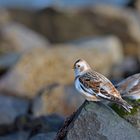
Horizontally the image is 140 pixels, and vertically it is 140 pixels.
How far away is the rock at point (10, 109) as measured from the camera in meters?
14.3

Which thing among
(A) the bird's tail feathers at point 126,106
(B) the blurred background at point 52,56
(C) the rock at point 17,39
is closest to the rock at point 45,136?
(B) the blurred background at point 52,56

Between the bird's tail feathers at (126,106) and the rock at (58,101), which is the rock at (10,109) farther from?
the bird's tail feathers at (126,106)

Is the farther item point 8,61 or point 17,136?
point 8,61

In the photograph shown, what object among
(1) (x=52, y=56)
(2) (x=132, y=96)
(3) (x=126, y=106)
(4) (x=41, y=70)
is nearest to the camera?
(3) (x=126, y=106)

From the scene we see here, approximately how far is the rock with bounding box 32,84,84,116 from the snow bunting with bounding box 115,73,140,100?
4.69 meters

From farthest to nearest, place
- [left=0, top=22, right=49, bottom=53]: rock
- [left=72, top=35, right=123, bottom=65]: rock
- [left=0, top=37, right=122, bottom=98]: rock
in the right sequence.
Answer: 1. [left=0, top=22, right=49, bottom=53]: rock
2. [left=72, top=35, right=123, bottom=65]: rock
3. [left=0, top=37, right=122, bottom=98]: rock

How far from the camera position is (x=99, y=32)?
3186cm

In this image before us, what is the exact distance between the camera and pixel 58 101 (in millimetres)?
14703

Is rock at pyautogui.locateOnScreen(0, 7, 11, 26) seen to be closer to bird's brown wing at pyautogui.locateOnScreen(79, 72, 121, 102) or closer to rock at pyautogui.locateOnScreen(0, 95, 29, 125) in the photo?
rock at pyautogui.locateOnScreen(0, 95, 29, 125)

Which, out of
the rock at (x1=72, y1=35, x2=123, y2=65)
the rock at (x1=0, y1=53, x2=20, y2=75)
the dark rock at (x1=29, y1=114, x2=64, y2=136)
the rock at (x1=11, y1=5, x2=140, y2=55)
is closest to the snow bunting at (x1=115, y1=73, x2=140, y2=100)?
the dark rock at (x1=29, y1=114, x2=64, y2=136)

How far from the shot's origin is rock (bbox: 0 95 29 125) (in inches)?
564

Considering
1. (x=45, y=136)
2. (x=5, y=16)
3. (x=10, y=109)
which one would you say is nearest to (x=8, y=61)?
(x=10, y=109)

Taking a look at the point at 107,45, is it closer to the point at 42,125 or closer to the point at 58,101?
the point at 58,101

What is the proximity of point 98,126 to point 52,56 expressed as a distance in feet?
37.3
